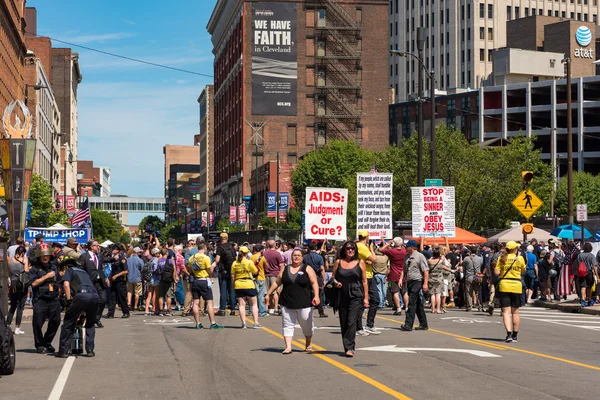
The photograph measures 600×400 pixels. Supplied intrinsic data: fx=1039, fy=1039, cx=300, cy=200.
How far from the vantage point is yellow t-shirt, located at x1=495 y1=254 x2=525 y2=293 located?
59.6 feet

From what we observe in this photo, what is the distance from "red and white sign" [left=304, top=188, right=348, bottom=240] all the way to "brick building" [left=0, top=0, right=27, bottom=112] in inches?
Result: 2050

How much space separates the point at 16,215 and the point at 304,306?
2146 centimetres

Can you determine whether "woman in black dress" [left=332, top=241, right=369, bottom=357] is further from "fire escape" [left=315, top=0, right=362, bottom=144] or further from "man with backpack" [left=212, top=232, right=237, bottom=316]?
"fire escape" [left=315, top=0, right=362, bottom=144]

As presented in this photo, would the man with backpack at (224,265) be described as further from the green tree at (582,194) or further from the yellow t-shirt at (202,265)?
the green tree at (582,194)

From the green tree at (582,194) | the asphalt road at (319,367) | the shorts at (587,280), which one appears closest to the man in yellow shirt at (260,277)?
the asphalt road at (319,367)

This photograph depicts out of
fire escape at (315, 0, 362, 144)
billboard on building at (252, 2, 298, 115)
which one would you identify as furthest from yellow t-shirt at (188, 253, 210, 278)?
fire escape at (315, 0, 362, 144)

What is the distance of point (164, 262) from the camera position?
2689 cm

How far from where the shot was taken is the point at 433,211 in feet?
102

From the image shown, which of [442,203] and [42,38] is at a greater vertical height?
[42,38]

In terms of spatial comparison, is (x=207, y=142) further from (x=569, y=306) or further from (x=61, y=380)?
(x=61, y=380)

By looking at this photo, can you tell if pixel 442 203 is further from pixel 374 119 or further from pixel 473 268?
pixel 374 119

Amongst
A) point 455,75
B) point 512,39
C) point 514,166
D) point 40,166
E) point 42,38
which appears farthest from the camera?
point 455,75

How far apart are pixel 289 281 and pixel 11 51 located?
7239 cm

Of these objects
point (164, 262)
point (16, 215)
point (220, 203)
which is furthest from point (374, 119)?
point (164, 262)
